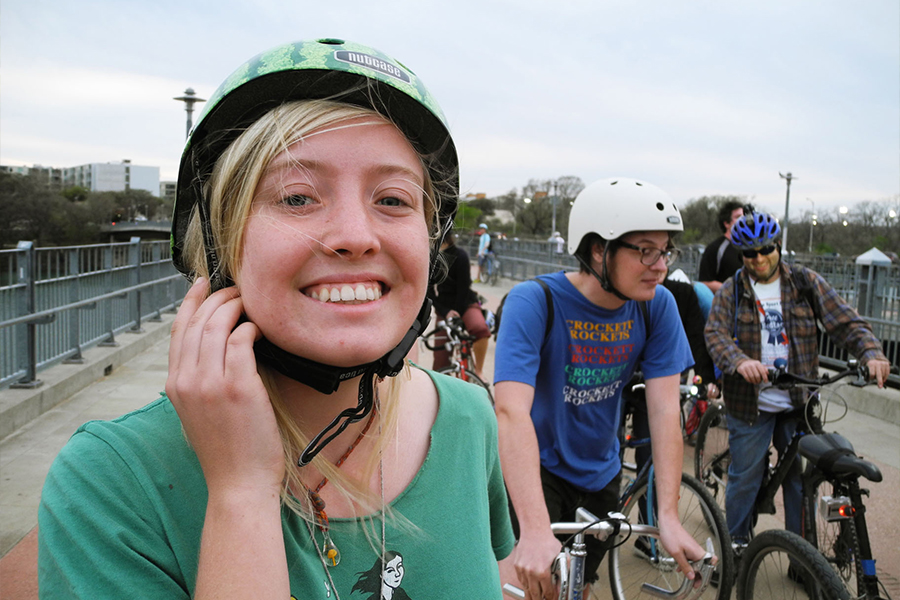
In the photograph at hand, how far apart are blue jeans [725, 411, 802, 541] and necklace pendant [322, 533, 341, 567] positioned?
355 centimetres

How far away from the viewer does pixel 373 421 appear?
140 cm

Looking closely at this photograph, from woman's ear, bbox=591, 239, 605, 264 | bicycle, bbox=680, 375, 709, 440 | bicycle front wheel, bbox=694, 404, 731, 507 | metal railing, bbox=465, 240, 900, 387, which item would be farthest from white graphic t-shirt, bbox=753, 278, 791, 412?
metal railing, bbox=465, 240, 900, 387

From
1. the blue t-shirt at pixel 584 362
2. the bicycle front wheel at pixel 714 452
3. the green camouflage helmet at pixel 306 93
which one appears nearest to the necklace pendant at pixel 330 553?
the green camouflage helmet at pixel 306 93

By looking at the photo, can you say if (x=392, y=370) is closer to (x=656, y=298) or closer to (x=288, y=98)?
(x=288, y=98)

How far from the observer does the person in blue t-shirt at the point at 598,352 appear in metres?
2.75

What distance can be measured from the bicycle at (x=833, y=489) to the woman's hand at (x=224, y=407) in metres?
3.11

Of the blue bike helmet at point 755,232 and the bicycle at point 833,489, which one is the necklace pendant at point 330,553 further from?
the blue bike helmet at point 755,232

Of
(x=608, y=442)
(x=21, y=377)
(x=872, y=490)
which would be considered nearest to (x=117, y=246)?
(x=21, y=377)

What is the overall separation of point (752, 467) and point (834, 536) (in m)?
0.60

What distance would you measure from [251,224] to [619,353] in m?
2.17

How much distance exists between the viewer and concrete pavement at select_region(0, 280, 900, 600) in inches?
165

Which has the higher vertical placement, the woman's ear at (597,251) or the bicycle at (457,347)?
the woman's ear at (597,251)

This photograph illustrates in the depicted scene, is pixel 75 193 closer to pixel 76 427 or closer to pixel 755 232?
pixel 76 427

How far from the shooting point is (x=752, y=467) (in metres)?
4.11
